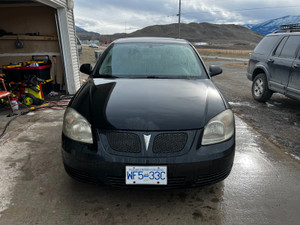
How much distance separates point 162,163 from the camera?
71.7 inches

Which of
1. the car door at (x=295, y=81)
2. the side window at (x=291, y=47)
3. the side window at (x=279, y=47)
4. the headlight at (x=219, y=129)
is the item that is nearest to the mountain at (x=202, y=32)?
the side window at (x=279, y=47)

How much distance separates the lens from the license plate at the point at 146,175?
5.98ft

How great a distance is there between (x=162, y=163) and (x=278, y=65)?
4.80 m

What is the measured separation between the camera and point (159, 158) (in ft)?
6.00

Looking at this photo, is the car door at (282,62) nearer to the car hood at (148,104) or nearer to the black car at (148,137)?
the car hood at (148,104)

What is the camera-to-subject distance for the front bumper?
183 cm

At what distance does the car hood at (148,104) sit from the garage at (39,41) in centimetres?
421

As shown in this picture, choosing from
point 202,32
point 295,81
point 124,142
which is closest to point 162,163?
point 124,142

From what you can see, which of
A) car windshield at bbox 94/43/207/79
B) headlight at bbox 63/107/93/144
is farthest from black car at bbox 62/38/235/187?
car windshield at bbox 94/43/207/79

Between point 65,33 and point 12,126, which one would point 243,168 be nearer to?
point 12,126

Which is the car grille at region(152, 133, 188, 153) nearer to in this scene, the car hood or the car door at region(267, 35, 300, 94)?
the car hood

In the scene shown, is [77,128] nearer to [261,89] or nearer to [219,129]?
[219,129]

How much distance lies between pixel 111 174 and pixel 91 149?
262mm

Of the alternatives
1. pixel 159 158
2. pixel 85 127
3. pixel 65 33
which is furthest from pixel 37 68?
pixel 159 158
